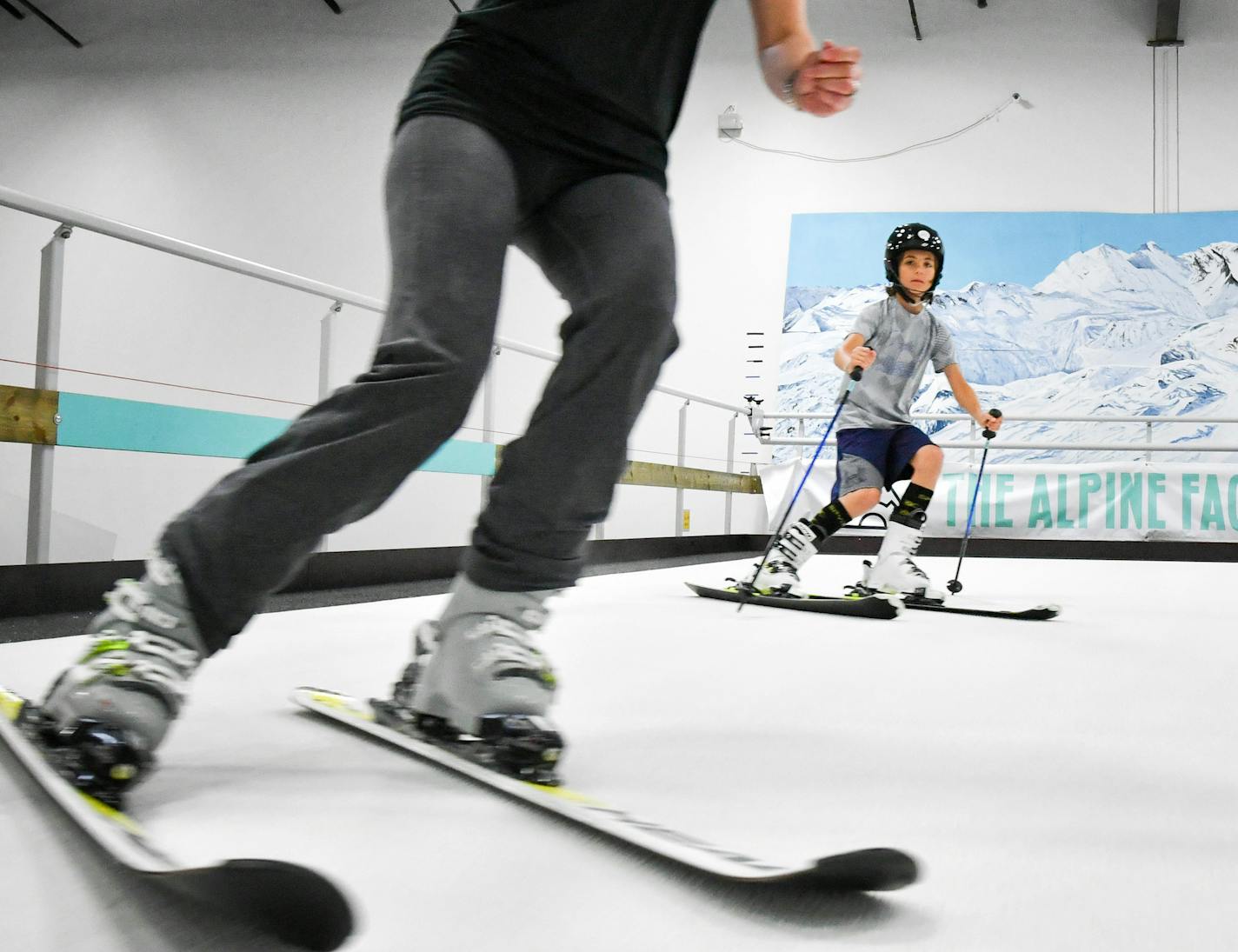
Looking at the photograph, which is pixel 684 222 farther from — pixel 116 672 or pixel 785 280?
pixel 116 672

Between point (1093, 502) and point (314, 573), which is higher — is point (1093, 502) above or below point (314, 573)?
above

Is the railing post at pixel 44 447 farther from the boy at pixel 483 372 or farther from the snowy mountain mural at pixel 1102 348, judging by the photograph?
the snowy mountain mural at pixel 1102 348

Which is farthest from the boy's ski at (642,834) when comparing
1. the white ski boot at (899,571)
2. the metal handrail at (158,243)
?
the white ski boot at (899,571)

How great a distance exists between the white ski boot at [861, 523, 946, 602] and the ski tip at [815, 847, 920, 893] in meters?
2.40

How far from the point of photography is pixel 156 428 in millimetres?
2645

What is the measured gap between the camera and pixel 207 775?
34.7 inches

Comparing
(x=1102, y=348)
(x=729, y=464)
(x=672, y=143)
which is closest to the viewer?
(x=729, y=464)

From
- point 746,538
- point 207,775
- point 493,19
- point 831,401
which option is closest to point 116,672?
point 207,775

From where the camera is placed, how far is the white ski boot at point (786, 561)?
116 inches

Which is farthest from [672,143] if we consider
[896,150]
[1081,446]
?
[1081,446]

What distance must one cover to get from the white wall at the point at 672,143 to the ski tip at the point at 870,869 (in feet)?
17.2

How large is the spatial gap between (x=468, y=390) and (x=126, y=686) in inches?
14.4

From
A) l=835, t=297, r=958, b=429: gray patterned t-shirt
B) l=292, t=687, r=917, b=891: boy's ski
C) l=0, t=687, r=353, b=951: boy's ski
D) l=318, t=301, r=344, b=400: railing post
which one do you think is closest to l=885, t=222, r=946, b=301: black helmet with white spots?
l=835, t=297, r=958, b=429: gray patterned t-shirt

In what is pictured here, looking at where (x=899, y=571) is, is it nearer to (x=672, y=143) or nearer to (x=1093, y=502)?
(x=1093, y=502)
